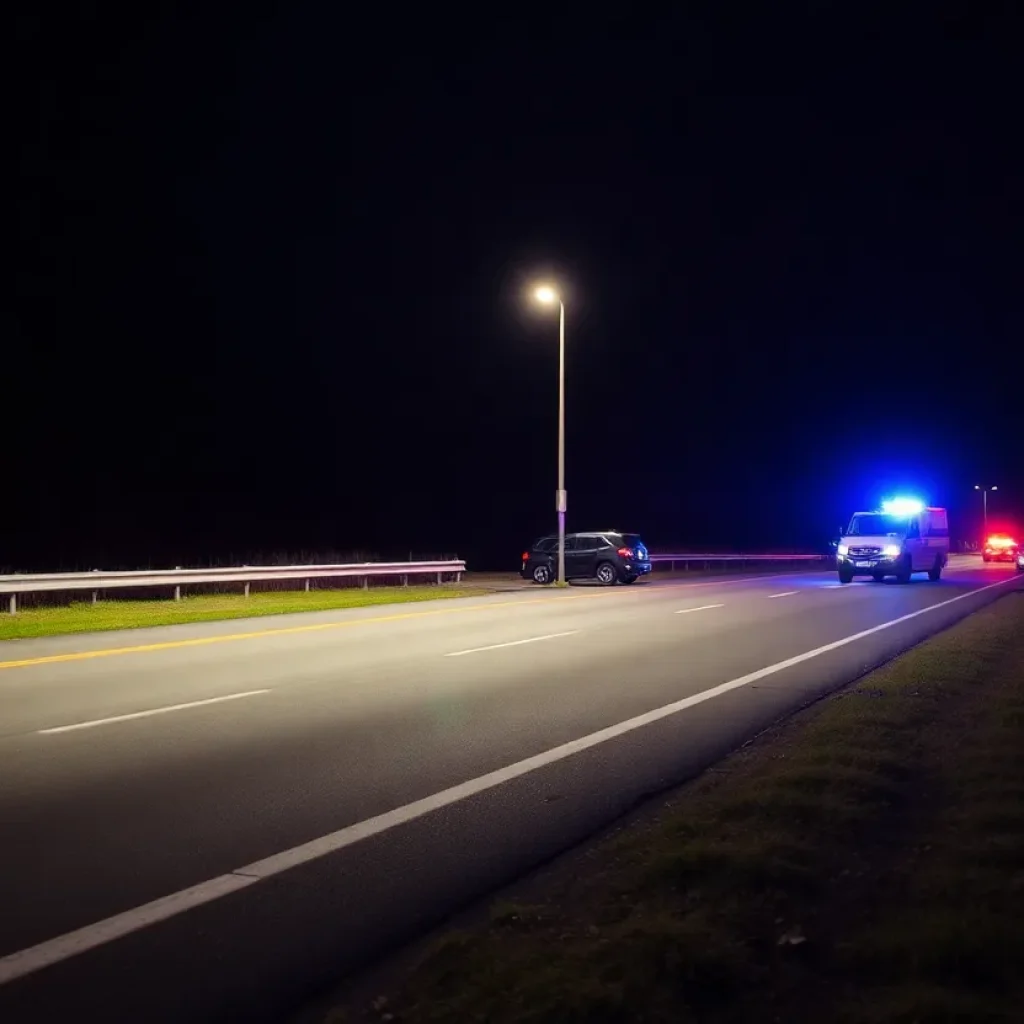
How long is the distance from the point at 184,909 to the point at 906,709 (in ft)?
23.3

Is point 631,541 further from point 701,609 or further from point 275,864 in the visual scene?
point 275,864

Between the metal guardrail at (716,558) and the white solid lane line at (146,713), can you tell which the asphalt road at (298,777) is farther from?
the metal guardrail at (716,558)

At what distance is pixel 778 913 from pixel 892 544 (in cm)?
2942

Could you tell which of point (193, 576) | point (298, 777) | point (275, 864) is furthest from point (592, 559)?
point (275, 864)

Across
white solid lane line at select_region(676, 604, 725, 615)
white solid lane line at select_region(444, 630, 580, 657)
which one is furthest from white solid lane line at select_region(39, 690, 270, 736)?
white solid lane line at select_region(676, 604, 725, 615)

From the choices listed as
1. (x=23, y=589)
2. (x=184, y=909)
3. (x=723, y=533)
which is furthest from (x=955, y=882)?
(x=723, y=533)

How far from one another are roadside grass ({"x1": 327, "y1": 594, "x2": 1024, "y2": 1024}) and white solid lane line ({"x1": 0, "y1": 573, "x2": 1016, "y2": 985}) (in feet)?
4.04

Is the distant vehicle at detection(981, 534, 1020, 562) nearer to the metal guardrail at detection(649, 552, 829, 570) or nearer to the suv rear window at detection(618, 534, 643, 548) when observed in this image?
the metal guardrail at detection(649, 552, 829, 570)

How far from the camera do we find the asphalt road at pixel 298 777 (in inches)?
187

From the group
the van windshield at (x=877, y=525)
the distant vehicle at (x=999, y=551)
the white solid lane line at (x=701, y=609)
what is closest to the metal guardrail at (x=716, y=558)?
the distant vehicle at (x=999, y=551)

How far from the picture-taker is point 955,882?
5324mm

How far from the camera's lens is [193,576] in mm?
25891

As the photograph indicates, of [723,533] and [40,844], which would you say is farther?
[723,533]

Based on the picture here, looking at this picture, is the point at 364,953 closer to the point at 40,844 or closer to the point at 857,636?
the point at 40,844
